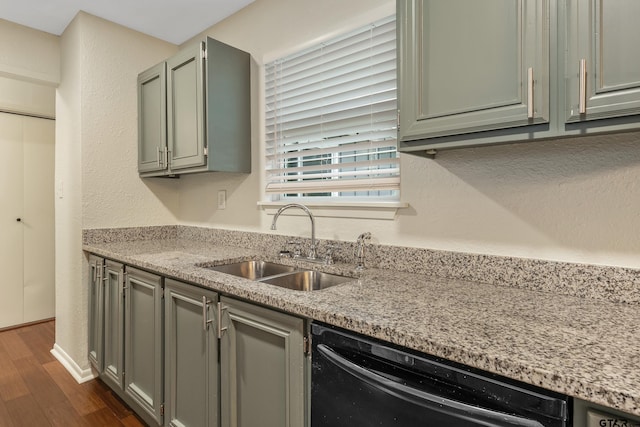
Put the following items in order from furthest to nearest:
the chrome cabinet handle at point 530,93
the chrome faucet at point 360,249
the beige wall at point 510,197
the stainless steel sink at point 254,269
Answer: the stainless steel sink at point 254,269
the chrome faucet at point 360,249
the beige wall at point 510,197
the chrome cabinet handle at point 530,93

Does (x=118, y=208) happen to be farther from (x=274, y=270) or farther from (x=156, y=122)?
(x=274, y=270)

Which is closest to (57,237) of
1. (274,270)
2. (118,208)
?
(118,208)

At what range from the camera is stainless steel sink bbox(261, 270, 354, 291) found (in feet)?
5.53

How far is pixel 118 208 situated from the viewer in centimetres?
263

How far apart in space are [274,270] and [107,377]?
128 cm

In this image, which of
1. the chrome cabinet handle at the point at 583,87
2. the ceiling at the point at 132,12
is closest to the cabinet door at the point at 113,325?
the ceiling at the point at 132,12

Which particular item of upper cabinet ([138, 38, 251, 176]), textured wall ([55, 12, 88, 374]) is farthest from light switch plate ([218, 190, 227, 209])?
textured wall ([55, 12, 88, 374])

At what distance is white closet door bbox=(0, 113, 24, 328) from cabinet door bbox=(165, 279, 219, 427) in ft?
8.76

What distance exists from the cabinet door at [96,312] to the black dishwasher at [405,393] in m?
1.79

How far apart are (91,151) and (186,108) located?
78cm

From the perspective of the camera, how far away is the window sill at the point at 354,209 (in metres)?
1.68

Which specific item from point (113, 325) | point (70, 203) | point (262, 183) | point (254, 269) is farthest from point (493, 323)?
point (70, 203)

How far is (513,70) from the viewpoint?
1048 millimetres

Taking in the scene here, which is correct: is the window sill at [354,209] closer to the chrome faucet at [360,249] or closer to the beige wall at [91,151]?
the chrome faucet at [360,249]
